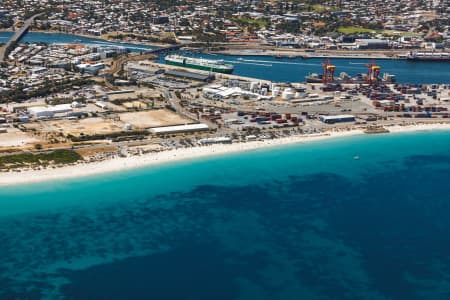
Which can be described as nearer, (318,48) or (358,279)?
(358,279)

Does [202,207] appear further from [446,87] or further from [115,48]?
[115,48]

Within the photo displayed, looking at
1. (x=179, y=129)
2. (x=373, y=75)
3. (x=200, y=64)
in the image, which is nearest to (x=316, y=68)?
(x=373, y=75)

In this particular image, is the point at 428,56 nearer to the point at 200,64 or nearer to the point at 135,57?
the point at 200,64

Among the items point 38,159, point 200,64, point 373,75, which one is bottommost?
point 38,159

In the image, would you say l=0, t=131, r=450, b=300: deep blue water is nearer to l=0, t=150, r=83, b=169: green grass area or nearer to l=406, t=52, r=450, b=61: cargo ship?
l=0, t=150, r=83, b=169: green grass area

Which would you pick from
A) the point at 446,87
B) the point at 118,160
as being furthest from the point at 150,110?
the point at 446,87

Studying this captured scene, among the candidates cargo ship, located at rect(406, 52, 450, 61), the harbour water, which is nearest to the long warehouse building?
the harbour water
